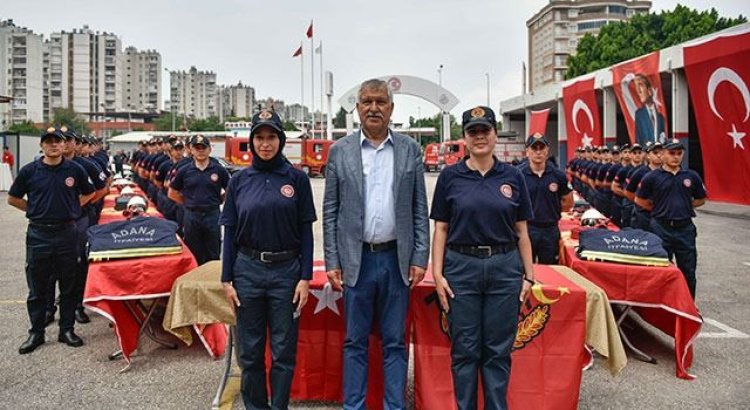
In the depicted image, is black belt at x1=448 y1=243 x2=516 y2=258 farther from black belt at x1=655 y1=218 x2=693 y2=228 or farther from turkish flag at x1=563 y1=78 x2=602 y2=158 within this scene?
turkish flag at x1=563 y1=78 x2=602 y2=158

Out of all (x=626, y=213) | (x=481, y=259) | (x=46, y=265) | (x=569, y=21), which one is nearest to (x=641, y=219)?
(x=626, y=213)

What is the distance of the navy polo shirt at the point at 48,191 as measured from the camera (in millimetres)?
4801

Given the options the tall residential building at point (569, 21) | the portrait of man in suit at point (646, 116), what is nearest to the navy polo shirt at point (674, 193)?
the portrait of man in suit at point (646, 116)

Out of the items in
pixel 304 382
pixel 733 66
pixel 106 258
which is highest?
pixel 733 66

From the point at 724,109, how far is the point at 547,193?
12.0m

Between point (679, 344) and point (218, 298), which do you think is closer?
point (218, 298)

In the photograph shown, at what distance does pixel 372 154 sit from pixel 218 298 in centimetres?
148

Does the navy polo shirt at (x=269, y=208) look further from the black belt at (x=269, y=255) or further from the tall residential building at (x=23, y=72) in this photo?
the tall residential building at (x=23, y=72)

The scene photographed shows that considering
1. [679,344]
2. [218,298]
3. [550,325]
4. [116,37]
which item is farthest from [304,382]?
[116,37]

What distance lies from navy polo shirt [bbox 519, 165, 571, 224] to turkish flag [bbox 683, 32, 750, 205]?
1114 cm

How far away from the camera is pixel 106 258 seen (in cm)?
439

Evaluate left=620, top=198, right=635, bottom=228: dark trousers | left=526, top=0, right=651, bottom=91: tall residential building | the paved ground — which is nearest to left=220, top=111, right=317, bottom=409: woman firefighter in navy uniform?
the paved ground

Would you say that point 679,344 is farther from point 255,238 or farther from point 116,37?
point 116,37

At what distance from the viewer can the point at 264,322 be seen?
329cm
